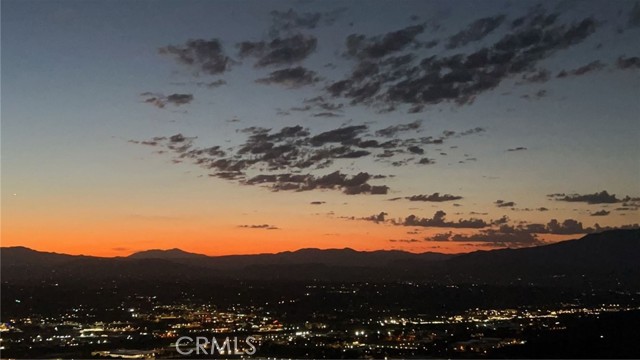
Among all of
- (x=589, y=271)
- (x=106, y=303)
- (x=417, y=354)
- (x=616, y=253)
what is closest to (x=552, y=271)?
(x=589, y=271)

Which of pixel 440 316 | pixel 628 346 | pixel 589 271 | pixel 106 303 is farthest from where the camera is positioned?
pixel 589 271

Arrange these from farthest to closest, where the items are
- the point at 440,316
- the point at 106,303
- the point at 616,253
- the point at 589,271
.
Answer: the point at 616,253
the point at 589,271
the point at 106,303
the point at 440,316

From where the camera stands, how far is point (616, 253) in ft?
514

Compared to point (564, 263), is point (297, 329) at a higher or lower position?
lower

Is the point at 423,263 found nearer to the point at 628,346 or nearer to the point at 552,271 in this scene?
the point at 552,271

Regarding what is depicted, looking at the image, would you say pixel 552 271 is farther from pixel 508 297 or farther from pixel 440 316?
pixel 440 316

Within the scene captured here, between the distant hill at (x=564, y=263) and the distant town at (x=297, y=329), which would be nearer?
the distant town at (x=297, y=329)

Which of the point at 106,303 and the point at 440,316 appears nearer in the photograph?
the point at 440,316

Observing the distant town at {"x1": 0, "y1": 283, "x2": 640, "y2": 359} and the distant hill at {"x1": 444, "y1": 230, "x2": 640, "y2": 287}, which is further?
the distant hill at {"x1": 444, "y1": 230, "x2": 640, "y2": 287}

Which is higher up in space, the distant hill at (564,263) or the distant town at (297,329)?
the distant hill at (564,263)

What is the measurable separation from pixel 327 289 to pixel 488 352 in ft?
210

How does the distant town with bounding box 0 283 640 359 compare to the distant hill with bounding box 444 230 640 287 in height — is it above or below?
below

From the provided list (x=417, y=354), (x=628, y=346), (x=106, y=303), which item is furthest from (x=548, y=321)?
(x=106, y=303)

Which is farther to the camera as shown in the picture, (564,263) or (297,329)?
(564,263)
